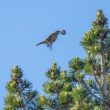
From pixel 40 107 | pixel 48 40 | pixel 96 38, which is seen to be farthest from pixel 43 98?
pixel 48 40

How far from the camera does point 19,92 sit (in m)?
33.4

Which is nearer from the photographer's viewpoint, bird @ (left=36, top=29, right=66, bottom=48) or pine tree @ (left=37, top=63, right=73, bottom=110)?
bird @ (left=36, top=29, right=66, bottom=48)

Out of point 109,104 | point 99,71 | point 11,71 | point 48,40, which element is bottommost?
point 48,40

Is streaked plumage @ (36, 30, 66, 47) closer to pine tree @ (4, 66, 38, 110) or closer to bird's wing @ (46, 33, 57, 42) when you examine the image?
bird's wing @ (46, 33, 57, 42)

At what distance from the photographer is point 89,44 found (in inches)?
1185

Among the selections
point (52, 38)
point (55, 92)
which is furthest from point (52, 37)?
point (55, 92)

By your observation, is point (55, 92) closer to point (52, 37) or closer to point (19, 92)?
point (19, 92)

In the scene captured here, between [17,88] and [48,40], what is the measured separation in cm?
1293

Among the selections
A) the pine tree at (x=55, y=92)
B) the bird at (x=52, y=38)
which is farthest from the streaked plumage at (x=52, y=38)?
the pine tree at (x=55, y=92)

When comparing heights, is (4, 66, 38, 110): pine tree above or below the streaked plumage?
above

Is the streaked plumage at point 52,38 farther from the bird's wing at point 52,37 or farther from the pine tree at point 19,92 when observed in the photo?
the pine tree at point 19,92

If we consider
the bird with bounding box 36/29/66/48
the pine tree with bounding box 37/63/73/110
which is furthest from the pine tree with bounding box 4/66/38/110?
the bird with bounding box 36/29/66/48

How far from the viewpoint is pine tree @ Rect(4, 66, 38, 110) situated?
3281cm

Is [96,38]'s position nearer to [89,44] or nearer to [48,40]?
[89,44]
